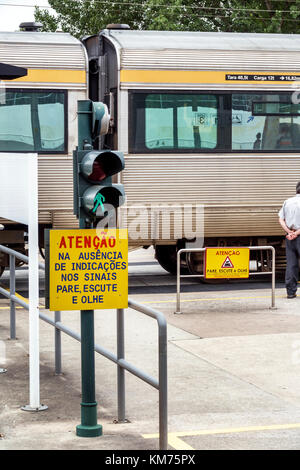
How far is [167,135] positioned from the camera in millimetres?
15195

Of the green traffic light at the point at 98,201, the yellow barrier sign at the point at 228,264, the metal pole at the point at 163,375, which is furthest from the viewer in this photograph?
the yellow barrier sign at the point at 228,264

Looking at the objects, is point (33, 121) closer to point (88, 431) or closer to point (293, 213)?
point (293, 213)

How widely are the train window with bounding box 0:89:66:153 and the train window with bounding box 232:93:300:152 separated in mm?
2885

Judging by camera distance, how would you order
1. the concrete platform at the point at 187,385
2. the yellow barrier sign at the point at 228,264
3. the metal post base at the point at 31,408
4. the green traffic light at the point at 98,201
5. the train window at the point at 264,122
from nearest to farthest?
the green traffic light at the point at 98,201 → the concrete platform at the point at 187,385 → the metal post base at the point at 31,408 → the yellow barrier sign at the point at 228,264 → the train window at the point at 264,122

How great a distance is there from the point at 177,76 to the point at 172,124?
77cm

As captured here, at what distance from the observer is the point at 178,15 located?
113ft

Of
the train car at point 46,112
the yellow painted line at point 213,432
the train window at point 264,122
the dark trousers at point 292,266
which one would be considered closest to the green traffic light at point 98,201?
the yellow painted line at point 213,432

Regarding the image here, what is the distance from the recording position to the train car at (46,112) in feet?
48.0

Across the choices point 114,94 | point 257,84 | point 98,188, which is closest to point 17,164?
point 98,188

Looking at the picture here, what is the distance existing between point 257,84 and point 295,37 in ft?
5.45

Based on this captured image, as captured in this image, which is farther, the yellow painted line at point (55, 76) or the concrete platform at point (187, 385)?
the yellow painted line at point (55, 76)

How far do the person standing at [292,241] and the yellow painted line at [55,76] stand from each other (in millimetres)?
3814

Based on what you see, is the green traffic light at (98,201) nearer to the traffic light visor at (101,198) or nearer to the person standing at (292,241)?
the traffic light visor at (101,198)
